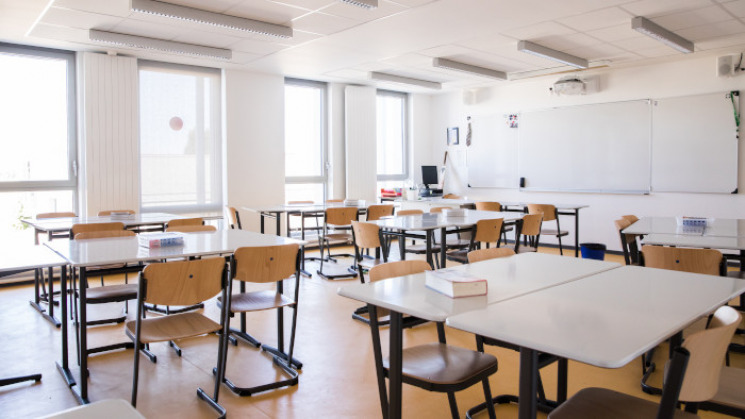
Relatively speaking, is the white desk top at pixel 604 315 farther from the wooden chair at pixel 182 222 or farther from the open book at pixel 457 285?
the wooden chair at pixel 182 222

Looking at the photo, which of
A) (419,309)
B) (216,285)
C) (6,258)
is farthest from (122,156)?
(419,309)

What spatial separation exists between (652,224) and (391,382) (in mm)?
3542

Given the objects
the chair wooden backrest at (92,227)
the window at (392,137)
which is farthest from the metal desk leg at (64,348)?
the window at (392,137)

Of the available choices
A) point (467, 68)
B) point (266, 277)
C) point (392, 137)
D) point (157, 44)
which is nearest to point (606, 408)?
point (266, 277)

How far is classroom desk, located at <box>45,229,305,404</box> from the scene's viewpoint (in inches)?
112

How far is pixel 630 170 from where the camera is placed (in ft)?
25.0

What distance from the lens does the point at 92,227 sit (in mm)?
4508

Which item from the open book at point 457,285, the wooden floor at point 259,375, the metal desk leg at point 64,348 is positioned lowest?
the wooden floor at point 259,375

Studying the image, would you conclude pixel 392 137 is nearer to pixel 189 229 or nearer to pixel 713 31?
pixel 713 31

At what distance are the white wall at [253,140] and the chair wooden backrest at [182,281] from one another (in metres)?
5.01

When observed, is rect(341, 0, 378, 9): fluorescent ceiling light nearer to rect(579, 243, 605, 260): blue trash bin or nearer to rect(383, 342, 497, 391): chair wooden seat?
rect(383, 342, 497, 391): chair wooden seat

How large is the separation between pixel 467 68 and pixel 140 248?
17.9 ft

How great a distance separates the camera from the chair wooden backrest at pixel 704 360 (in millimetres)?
1490

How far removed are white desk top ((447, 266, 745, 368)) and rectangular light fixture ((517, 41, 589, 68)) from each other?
4.27 metres
